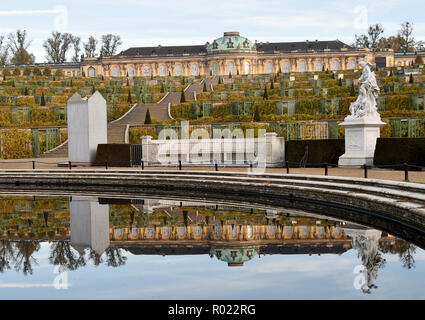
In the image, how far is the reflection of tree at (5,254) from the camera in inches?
402

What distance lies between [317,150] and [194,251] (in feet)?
52.2

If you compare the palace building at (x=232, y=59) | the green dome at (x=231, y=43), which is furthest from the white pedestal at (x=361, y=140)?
the green dome at (x=231, y=43)

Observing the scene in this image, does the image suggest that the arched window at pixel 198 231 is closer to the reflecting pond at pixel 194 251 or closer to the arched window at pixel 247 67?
the reflecting pond at pixel 194 251

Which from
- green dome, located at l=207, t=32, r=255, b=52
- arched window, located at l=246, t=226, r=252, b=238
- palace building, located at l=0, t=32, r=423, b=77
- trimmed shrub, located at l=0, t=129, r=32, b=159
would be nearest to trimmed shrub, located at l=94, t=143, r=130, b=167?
trimmed shrub, located at l=0, t=129, r=32, b=159

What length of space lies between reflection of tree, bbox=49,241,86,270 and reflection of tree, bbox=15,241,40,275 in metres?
0.35

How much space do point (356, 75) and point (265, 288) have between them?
54218 mm

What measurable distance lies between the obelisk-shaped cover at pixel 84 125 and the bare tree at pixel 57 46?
86.3m

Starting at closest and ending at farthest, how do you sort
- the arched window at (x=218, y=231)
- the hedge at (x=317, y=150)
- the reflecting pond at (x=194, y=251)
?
1. the reflecting pond at (x=194, y=251)
2. the arched window at (x=218, y=231)
3. the hedge at (x=317, y=150)

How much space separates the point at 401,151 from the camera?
22.6 meters

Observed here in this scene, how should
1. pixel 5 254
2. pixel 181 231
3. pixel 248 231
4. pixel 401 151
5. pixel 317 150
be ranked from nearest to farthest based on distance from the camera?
pixel 5 254, pixel 248 231, pixel 181 231, pixel 401 151, pixel 317 150

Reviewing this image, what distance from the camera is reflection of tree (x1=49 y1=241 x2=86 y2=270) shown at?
10291 millimetres

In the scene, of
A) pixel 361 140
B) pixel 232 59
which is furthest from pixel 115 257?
pixel 232 59

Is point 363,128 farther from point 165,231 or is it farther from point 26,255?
point 26,255

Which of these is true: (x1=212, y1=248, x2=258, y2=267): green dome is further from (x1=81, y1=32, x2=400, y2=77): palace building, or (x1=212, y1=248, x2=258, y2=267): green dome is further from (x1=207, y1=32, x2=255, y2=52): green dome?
(x1=207, y1=32, x2=255, y2=52): green dome
